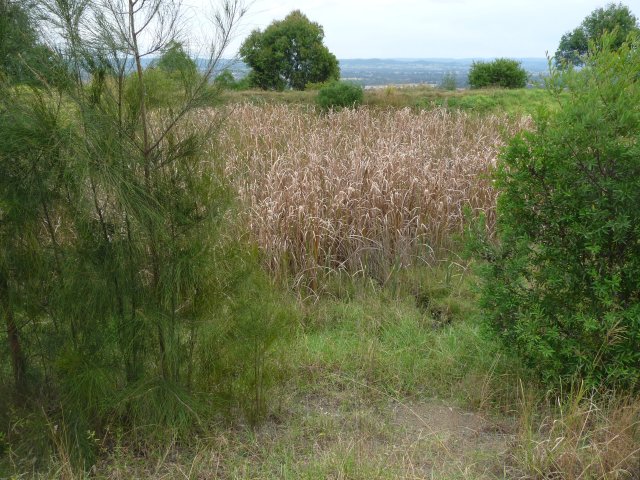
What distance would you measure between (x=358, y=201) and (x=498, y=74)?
1785 cm

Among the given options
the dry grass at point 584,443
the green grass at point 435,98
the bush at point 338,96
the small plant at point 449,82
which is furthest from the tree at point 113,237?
the small plant at point 449,82

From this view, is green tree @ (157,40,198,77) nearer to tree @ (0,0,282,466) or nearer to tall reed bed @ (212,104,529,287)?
tree @ (0,0,282,466)

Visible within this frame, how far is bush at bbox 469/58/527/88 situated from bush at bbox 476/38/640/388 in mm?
19711

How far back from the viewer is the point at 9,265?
9.98 ft

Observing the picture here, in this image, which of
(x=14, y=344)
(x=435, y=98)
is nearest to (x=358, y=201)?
(x=14, y=344)

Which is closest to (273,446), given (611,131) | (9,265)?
(9,265)

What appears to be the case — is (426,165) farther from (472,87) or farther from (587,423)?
(472,87)

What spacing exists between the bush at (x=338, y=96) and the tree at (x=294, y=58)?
446cm

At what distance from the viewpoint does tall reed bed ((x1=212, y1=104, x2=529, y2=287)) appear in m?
5.87

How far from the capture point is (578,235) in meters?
3.49

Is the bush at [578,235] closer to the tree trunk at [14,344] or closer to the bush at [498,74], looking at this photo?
the tree trunk at [14,344]

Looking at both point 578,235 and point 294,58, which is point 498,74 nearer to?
point 294,58

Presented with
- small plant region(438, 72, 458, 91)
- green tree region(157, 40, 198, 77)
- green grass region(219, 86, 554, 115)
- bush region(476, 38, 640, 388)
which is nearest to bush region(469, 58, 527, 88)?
small plant region(438, 72, 458, 91)

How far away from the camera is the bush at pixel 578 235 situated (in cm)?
335
